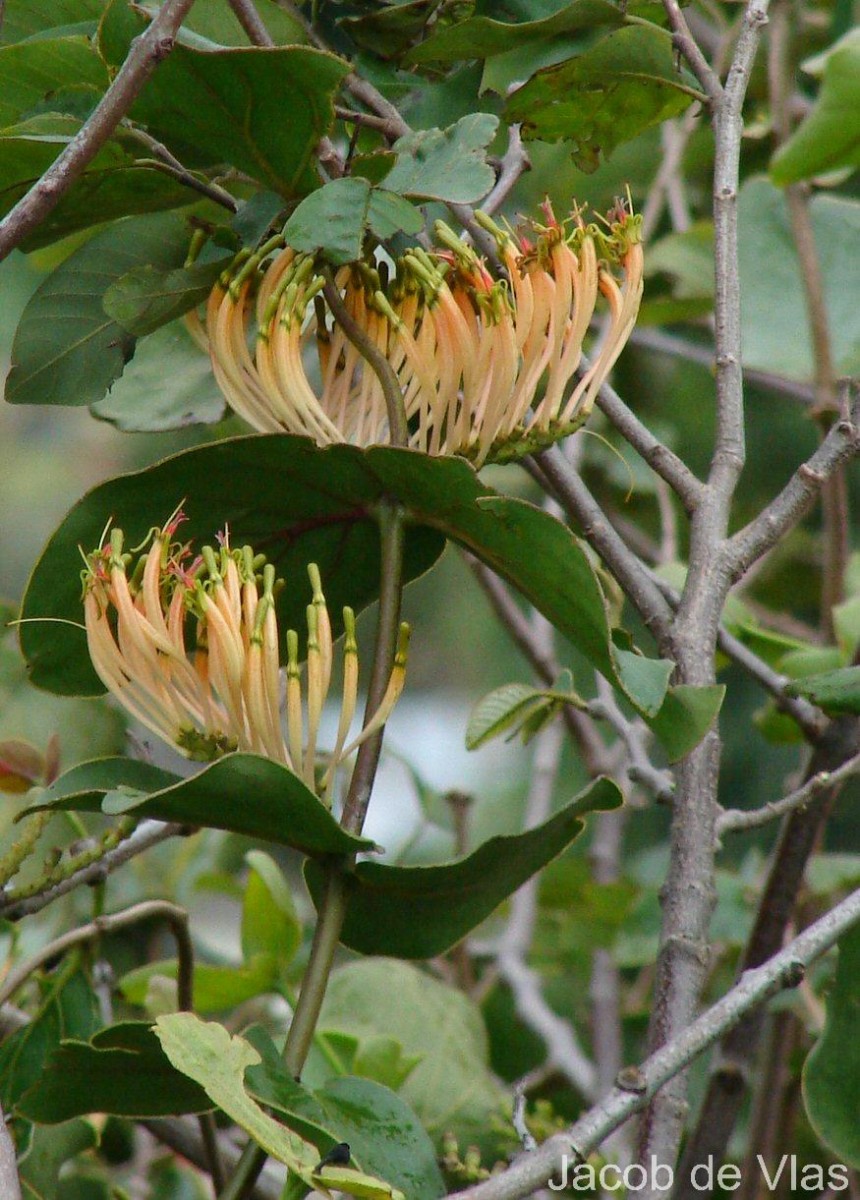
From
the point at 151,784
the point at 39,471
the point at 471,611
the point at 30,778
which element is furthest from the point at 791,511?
the point at 39,471

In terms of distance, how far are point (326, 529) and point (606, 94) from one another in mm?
245

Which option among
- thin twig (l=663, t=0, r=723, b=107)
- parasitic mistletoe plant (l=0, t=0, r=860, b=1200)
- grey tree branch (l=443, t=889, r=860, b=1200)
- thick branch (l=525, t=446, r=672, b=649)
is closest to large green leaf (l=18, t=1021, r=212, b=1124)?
parasitic mistletoe plant (l=0, t=0, r=860, b=1200)

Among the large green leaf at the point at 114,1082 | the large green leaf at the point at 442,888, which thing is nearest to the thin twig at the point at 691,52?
the large green leaf at the point at 442,888

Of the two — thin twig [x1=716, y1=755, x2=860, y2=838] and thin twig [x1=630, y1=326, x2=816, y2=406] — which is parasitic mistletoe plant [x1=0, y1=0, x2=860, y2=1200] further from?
thin twig [x1=630, y1=326, x2=816, y2=406]

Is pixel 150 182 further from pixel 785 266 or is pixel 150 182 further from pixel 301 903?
pixel 301 903

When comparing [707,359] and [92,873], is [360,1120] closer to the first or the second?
[92,873]

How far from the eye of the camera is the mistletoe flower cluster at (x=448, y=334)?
48 centimetres

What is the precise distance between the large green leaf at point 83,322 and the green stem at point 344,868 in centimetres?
15

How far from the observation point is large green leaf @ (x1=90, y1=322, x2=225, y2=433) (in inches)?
25.0

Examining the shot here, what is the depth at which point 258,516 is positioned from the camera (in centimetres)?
51

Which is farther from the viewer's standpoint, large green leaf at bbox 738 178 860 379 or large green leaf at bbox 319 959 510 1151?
large green leaf at bbox 738 178 860 379

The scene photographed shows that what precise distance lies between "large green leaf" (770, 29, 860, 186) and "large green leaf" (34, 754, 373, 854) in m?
0.54

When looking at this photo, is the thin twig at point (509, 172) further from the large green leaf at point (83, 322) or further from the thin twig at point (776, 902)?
the thin twig at point (776, 902)

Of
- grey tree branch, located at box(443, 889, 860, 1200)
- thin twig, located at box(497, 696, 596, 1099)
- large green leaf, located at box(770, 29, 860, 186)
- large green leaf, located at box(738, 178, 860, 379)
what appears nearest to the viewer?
grey tree branch, located at box(443, 889, 860, 1200)
